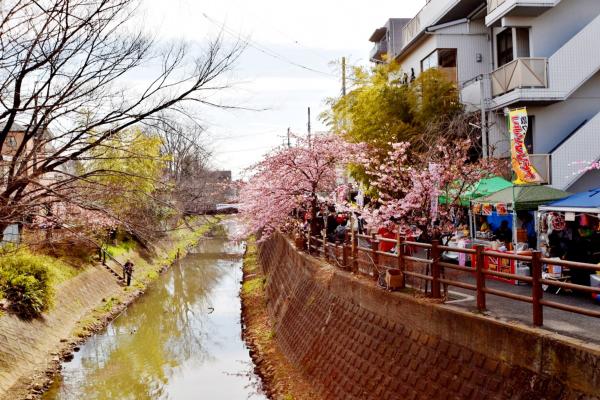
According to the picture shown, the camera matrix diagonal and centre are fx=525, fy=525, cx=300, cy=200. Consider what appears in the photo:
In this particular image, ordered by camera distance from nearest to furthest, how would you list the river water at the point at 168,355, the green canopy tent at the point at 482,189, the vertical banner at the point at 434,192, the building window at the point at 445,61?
the vertical banner at the point at 434,192 → the green canopy tent at the point at 482,189 → the river water at the point at 168,355 → the building window at the point at 445,61

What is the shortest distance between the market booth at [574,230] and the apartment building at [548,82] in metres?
3.25

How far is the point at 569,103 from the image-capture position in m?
16.2

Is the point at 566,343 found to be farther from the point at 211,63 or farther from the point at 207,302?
the point at 207,302

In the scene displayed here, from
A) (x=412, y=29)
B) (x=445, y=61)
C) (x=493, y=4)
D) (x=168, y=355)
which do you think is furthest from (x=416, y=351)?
(x=412, y=29)

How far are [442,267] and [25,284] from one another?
13833 millimetres

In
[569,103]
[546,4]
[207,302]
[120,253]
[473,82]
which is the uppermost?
[546,4]

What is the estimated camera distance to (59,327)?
59.8 feet

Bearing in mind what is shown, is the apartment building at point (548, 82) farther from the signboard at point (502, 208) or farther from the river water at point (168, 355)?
the river water at point (168, 355)

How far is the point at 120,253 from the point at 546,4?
24.1 metres

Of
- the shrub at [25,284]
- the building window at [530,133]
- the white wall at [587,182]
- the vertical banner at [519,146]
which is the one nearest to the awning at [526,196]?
the vertical banner at [519,146]

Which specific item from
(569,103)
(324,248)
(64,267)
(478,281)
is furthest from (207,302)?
(478,281)

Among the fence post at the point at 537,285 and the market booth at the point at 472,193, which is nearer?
the fence post at the point at 537,285

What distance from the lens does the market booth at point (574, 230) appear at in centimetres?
1081

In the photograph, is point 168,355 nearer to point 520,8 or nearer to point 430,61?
point 430,61
